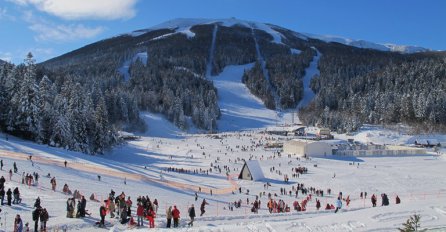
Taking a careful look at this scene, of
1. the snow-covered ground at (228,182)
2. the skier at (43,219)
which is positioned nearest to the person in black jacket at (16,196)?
the snow-covered ground at (228,182)

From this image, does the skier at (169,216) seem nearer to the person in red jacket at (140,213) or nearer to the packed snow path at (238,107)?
the person in red jacket at (140,213)

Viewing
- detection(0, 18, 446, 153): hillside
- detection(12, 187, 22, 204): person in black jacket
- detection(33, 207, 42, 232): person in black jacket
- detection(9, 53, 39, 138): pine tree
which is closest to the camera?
detection(33, 207, 42, 232): person in black jacket

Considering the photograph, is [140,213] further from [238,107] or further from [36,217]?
[238,107]

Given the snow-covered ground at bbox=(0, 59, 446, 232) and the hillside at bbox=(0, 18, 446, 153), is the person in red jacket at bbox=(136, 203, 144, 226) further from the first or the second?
the hillside at bbox=(0, 18, 446, 153)

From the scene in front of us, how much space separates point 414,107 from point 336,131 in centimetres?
1779

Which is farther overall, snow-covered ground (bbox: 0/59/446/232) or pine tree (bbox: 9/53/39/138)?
pine tree (bbox: 9/53/39/138)

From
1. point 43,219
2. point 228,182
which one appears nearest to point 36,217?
point 43,219

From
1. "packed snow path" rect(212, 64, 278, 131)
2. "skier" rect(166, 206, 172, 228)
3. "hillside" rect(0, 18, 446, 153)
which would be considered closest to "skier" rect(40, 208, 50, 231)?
"skier" rect(166, 206, 172, 228)

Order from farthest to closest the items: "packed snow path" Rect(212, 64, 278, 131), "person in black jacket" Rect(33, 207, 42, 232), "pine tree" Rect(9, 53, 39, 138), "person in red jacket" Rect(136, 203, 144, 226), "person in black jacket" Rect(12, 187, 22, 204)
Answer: "packed snow path" Rect(212, 64, 278, 131), "pine tree" Rect(9, 53, 39, 138), "person in black jacket" Rect(12, 187, 22, 204), "person in red jacket" Rect(136, 203, 144, 226), "person in black jacket" Rect(33, 207, 42, 232)

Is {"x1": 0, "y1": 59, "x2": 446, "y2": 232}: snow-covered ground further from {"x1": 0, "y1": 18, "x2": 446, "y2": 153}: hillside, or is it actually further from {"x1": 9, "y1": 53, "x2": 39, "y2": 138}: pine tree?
{"x1": 0, "y1": 18, "x2": 446, "y2": 153}: hillside

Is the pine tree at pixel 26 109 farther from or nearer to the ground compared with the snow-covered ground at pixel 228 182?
farther from the ground

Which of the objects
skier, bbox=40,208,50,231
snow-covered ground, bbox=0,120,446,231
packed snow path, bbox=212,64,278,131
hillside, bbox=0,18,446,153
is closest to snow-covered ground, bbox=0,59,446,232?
snow-covered ground, bbox=0,120,446,231

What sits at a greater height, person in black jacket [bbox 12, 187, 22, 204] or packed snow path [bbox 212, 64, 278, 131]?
packed snow path [bbox 212, 64, 278, 131]

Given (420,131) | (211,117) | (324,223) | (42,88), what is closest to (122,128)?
(211,117)
